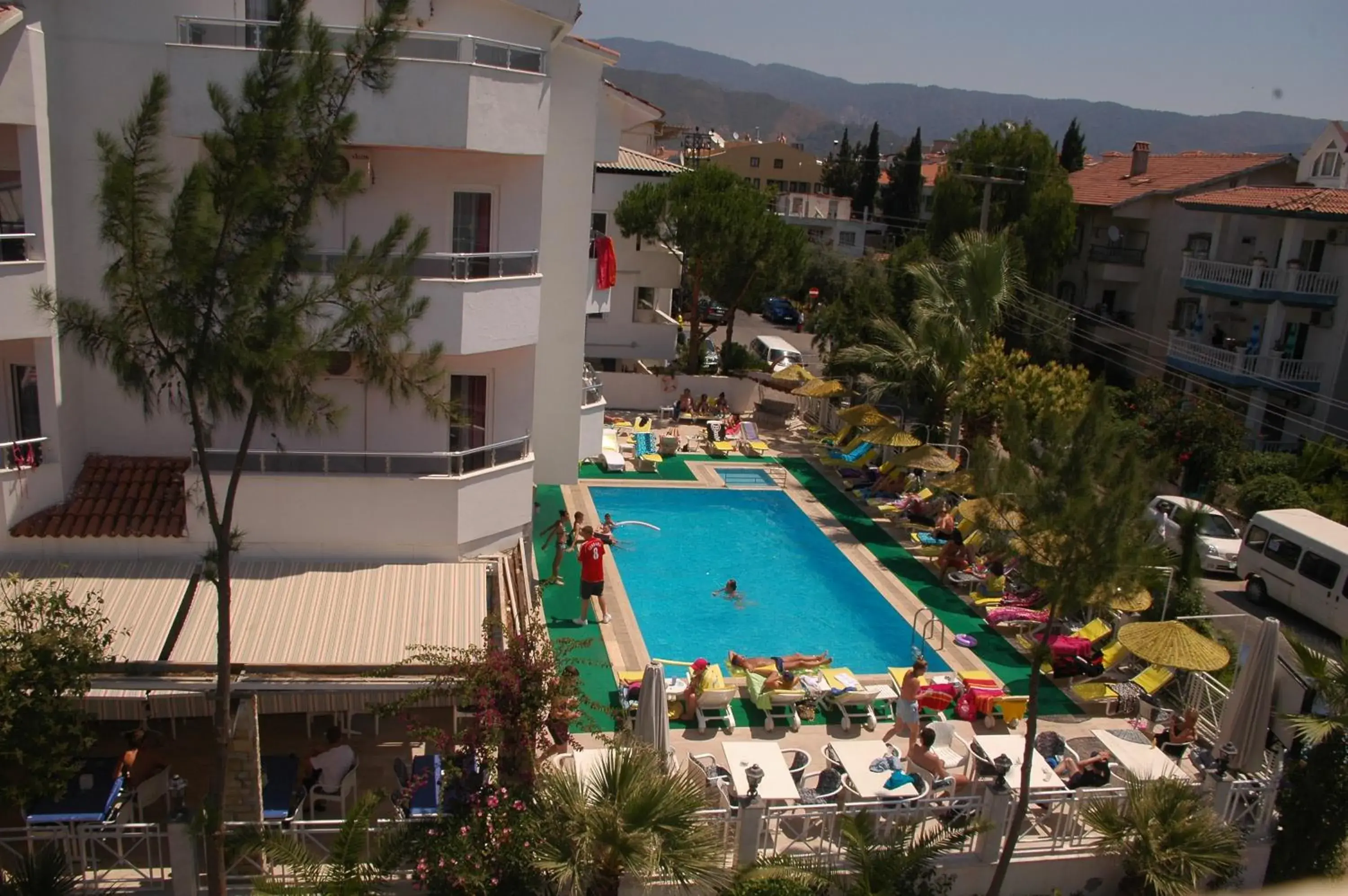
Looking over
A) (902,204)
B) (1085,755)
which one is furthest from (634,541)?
(902,204)

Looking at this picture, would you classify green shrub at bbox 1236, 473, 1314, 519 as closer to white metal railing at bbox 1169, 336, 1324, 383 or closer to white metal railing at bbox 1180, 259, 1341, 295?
white metal railing at bbox 1169, 336, 1324, 383

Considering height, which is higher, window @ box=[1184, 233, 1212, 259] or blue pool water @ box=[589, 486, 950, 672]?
window @ box=[1184, 233, 1212, 259]

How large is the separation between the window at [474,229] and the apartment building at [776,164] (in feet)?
356

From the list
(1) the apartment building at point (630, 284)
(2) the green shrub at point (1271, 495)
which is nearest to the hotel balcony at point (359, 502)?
(2) the green shrub at point (1271, 495)

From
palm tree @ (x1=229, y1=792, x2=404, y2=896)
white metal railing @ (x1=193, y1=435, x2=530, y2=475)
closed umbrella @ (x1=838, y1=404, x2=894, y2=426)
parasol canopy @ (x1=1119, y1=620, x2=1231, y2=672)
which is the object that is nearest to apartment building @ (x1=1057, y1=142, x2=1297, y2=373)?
closed umbrella @ (x1=838, y1=404, x2=894, y2=426)

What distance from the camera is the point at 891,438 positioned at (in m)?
30.3

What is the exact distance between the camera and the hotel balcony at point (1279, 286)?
1532 inches

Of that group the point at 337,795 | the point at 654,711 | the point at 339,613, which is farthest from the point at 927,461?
the point at 337,795

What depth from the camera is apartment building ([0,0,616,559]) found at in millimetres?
15242

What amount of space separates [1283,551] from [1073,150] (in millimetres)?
64243

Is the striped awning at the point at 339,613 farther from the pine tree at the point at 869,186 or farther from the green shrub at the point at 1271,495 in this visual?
the pine tree at the point at 869,186

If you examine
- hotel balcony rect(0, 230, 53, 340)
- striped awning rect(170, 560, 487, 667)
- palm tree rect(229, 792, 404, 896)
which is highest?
hotel balcony rect(0, 230, 53, 340)

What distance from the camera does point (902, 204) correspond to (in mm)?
95188

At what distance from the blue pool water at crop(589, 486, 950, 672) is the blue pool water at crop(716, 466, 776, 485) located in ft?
2.85
